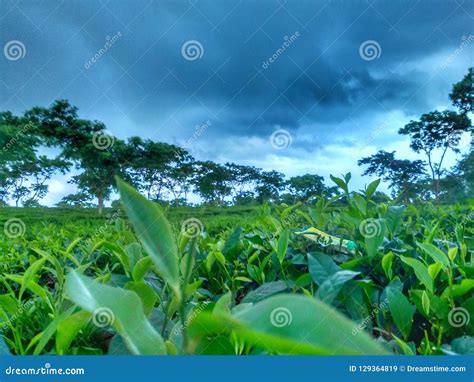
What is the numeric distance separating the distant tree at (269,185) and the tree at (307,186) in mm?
30

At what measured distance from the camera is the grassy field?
1.97ft

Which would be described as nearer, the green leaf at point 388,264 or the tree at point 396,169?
the green leaf at point 388,264

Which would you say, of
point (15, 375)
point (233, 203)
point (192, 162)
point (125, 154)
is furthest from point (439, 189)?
point (15, 375)

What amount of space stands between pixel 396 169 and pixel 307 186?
0.25 m

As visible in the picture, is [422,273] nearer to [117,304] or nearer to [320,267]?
[320,267]

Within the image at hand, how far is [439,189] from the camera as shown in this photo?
146 centimetres

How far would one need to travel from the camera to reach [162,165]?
4.26 feet

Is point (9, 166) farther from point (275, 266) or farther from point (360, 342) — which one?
point (360, 342)

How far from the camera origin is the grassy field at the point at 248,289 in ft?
1.97

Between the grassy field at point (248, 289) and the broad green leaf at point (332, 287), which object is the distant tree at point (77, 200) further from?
the broad green leaf at point (332, 287)

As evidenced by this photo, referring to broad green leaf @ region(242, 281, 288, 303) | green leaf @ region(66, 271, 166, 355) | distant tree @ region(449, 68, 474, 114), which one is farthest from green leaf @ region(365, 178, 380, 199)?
green leaf @ region(66, 271, 166, 355)

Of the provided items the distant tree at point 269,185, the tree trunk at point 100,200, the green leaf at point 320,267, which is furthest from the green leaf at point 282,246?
the tree trunk at point 100,200

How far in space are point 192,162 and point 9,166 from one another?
62 cm

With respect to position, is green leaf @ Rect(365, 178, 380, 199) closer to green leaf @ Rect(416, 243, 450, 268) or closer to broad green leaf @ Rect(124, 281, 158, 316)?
green leaf @ Rect(416, 243, 450, 268)
